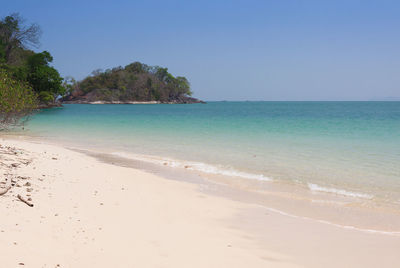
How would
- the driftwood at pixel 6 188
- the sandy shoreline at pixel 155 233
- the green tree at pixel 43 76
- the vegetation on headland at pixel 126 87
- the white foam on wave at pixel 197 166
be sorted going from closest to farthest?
the sandy shoreline at pixel 155 233
the driftwood at pixel 6 188
the white foam on wave at pixel 197 166
the green tree at pixel 43 76
the vegetation on headland at pixel 126 87

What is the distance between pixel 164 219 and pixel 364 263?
2708 mm

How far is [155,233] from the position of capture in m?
4.26

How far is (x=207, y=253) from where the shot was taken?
3770 millimetres

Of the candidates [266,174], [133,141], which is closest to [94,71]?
[133,141]

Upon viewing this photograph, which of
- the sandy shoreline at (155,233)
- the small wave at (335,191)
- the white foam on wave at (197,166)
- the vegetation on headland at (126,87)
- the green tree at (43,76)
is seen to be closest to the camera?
the sandy shoreline at (155,233)

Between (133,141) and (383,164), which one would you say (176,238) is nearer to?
(383,164)

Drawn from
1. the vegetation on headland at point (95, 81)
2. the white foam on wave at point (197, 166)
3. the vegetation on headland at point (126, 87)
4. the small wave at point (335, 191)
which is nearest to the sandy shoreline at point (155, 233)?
the small wave at point (335, 191)

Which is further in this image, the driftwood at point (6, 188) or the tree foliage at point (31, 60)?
the tree foliage at point (31, 60)

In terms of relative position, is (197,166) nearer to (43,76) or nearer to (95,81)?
(43,76)

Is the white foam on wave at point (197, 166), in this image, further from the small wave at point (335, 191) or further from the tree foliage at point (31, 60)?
the tree foliage at point (31, 60)

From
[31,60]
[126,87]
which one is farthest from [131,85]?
[31,60]

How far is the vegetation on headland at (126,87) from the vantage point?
4921 inches

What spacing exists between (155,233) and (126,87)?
423 ft

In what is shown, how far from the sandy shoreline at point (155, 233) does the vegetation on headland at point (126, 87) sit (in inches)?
4839
